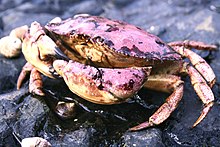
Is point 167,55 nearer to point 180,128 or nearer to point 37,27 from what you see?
point 180,128

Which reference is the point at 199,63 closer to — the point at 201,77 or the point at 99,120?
the point at 201,77

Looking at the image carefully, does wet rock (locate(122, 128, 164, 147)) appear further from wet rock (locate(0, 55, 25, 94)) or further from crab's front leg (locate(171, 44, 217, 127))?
Result: wet rock (locate(0, 55, 25, 94))

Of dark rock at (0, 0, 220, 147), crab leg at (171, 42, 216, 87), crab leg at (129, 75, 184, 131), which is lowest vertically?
dark rock at (0, 0, 220, 147)

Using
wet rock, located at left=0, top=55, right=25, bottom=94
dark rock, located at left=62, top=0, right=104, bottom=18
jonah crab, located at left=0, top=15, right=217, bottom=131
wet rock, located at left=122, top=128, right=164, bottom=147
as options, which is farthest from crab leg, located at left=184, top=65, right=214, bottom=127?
dark rock, located at left=62, top=0, right=104, bottom=18

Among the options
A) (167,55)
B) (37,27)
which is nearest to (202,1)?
(167,55)

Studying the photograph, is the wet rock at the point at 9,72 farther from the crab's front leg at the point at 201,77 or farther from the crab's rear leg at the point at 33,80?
the crab's front leg at the point at 201,77

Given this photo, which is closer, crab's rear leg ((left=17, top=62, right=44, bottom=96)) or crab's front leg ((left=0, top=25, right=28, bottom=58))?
crab's rear leg ((left=17, top=62, right=44, bottom=96))

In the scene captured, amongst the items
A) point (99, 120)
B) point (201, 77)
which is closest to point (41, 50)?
point (99, 120)
